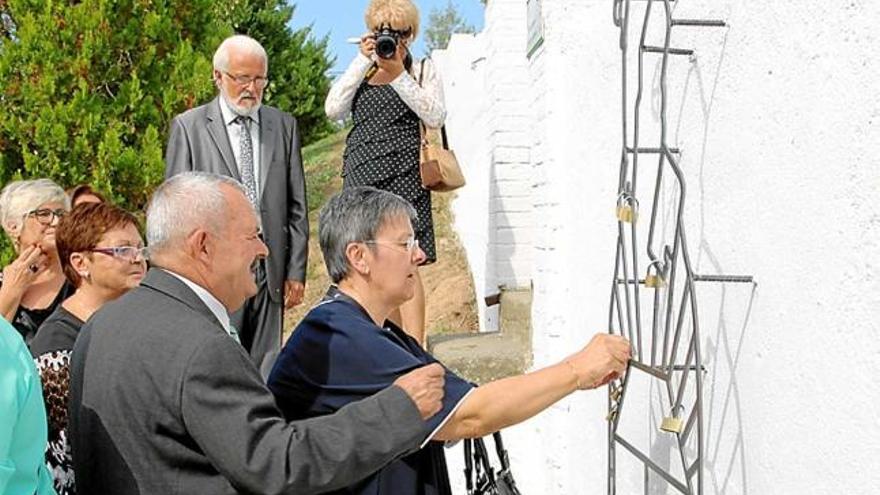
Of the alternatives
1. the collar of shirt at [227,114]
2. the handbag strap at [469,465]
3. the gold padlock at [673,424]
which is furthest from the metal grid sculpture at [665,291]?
the collar of shirt at [227,114]

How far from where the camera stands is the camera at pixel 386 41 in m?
4.04

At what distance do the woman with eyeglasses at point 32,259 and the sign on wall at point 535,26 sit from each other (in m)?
1.70

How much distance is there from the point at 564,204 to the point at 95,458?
1.87m

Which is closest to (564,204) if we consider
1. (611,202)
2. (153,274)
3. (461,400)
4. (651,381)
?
(611,202)

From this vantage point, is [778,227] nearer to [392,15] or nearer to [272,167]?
[272,167]

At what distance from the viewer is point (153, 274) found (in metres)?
1.99

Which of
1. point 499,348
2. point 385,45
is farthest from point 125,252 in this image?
point 499,348

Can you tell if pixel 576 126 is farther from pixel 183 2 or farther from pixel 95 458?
Answer: pixel 183 2

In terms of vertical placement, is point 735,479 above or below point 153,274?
below

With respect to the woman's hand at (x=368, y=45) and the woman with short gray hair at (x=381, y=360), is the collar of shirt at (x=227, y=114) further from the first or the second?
the woman with short gray hair at (x=381, y=360)

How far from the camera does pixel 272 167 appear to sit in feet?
12.7

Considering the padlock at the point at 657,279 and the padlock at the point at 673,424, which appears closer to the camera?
the padlock at the point at 673,424

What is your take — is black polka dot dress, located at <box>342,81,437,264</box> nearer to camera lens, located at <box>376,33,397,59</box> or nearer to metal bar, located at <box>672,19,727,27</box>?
camera lens, located at <box>376,33,397,59</box>

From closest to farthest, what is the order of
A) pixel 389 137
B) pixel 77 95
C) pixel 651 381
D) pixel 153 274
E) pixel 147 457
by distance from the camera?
1. pixel 147 457
2. pixel 153 274
3. pixel 651 381
4. pixel 389 137
5. pixel 77 95
